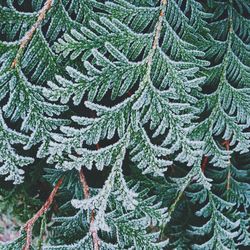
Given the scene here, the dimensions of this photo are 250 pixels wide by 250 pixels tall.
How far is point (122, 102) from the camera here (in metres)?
1.26

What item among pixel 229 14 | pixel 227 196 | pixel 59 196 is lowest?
pixel 59 196

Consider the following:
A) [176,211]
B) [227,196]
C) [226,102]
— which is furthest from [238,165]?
[226,102]

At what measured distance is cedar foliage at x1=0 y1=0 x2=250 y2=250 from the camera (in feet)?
4.07

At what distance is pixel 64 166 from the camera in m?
1.22

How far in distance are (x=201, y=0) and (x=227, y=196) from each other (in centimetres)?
66

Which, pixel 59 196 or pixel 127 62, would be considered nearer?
pixel 127 62

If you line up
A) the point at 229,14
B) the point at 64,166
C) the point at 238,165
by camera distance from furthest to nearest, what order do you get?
1. the point at 238,165
2. the point at 229,14
3. the point at 64,166

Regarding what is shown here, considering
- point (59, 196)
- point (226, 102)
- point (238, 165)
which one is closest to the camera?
point (226, 102)

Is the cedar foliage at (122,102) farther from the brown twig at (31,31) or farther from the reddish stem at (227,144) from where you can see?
the reddish stem at (227,144)

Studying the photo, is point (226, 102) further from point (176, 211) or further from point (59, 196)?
point (59, 196)

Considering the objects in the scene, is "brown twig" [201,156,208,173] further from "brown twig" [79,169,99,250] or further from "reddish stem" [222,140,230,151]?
"brown twig" [79,169,99,250]

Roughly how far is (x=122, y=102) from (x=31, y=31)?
0.96 ft

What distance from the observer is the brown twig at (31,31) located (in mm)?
1279

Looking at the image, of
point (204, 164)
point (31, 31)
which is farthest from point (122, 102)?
point (204, 164)
